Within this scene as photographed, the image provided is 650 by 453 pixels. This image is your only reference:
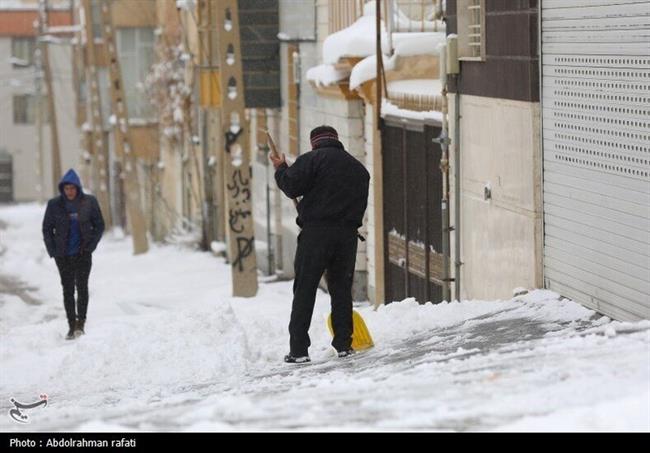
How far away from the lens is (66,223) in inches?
618

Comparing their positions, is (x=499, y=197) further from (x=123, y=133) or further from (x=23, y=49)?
(x=23, y=49)

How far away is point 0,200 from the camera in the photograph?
72812 mm

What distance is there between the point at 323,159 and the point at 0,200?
63.4m

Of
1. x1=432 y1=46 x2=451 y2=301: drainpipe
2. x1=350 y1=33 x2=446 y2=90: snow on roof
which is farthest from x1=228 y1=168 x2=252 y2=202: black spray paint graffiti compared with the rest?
x1=432 y1=46 x2=451 y2=301: drainpipe

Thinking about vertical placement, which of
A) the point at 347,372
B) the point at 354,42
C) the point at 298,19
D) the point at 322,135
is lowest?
the point at 347,372

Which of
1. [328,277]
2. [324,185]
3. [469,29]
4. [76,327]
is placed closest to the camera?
[324,185]

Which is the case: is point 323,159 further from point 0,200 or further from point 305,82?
point 0,200

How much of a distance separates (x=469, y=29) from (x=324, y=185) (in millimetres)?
3877

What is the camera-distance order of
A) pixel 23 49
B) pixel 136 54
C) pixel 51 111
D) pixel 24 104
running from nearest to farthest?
pixel 51 111
pixel 136 54
pixel 23 49
pixel 24 104

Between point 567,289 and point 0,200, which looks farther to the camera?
point 0,200

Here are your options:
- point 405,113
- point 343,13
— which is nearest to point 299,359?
point 405,113

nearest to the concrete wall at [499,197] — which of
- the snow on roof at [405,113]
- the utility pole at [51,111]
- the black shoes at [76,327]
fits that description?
the snow on roof at [405,113]

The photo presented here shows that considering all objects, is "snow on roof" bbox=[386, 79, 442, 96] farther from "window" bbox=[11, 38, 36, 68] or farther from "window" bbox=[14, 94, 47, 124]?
"window" bbox=[14, 94, 47, 124]

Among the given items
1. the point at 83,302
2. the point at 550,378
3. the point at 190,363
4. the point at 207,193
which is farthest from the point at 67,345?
the point at 207,193
